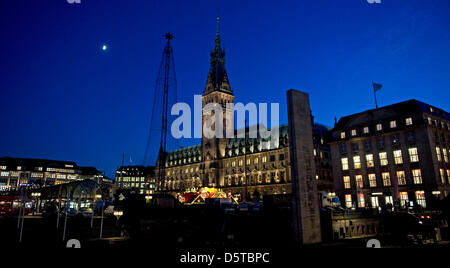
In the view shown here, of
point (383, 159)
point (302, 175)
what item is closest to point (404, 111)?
point (383, 159)

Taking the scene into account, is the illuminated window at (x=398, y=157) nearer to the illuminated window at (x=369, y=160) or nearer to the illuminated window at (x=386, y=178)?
the illuminated window at (x=386, y=178)

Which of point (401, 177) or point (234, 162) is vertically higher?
point (234, 162)

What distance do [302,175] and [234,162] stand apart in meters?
99.2

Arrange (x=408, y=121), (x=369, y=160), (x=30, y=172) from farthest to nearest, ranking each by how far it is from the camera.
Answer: (x=30, y=172) → (x=369, y=160) → (x=408, y=121)

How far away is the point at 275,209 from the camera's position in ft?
121

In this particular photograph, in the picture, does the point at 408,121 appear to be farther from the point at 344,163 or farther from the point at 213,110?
the point at 213,110

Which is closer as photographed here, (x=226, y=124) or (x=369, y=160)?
(x=369, y=160)

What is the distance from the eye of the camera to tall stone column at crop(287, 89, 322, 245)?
28.6 meters

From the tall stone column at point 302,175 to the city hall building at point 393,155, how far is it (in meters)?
33.5

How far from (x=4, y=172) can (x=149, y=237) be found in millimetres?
182062

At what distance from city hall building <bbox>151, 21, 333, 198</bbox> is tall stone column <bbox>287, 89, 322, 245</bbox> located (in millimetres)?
56786

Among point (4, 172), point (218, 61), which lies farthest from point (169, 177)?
point (4, 172)

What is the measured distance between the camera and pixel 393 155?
69.1 m
